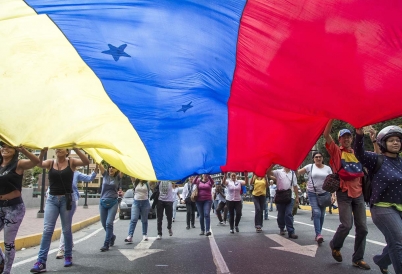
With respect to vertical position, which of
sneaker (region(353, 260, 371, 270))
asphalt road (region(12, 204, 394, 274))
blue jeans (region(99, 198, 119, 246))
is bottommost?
asphalt road (region(12, 204, 394, 274))

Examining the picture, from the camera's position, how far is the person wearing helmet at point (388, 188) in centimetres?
357

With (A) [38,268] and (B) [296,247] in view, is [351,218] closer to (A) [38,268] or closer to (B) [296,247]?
(B) [296,247]

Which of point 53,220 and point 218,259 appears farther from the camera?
point 218,259

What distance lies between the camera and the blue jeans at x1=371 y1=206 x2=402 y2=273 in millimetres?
3492

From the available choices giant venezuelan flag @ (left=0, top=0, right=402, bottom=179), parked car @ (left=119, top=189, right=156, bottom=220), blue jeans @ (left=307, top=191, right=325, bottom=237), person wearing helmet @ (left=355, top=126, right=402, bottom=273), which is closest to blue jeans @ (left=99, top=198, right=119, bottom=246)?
giant venezuelan flag @ (left=0, top=0, right=402, bottom=179)

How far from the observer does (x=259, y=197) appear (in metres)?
10.3

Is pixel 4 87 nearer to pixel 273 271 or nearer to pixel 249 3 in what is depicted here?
pixel 249 3

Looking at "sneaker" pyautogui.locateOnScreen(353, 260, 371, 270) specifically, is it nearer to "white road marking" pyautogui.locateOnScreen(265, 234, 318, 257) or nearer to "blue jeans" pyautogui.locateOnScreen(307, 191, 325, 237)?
"white road marking" pyautogui.locateOnScreen(265, 234, 318, 257)

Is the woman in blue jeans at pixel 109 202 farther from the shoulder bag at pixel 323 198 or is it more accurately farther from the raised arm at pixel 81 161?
the shoulder bag at pixel 323 198

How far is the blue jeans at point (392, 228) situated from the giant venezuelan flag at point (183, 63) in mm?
974

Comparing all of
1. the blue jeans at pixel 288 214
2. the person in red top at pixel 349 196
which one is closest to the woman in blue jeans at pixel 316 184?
the blue jeans at pixel 288 214

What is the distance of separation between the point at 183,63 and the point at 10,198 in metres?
2.65

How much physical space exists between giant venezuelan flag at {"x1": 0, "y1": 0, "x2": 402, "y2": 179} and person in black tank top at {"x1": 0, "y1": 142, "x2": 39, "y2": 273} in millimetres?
765

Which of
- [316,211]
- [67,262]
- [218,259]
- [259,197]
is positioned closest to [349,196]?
[316,211]
